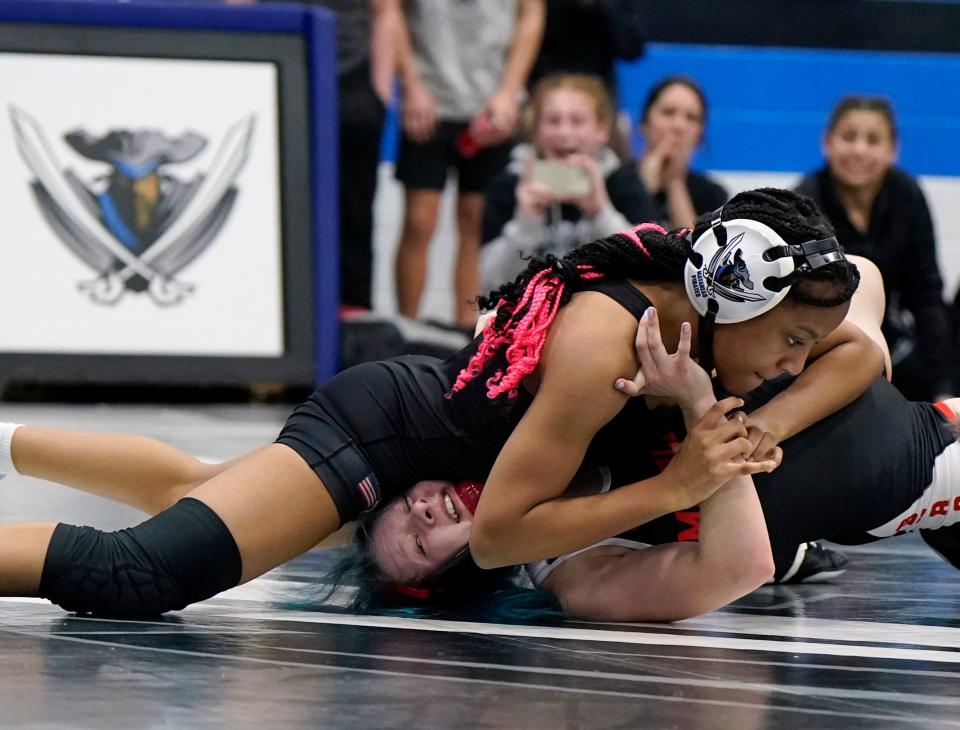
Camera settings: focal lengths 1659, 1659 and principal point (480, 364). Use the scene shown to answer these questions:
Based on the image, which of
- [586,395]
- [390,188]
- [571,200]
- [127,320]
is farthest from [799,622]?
[390,188]

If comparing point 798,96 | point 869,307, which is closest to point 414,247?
point 798,96

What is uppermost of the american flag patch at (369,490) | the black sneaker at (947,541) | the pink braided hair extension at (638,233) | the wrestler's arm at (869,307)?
the pink braided hair extension at (638,233)

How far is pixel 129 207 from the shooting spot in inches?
262

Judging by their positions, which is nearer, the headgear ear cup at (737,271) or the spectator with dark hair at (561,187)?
the headgear ear cup at (737,271)

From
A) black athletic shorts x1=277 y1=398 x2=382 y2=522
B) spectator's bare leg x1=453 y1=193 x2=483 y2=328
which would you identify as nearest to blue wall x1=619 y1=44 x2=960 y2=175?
spectator's bare leg x1=453 y1=193 x2=483 y2=328

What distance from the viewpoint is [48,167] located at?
664cm

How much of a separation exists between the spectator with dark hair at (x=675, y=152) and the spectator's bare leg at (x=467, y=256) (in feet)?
2.67

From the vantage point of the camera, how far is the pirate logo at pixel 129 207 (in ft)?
21.8

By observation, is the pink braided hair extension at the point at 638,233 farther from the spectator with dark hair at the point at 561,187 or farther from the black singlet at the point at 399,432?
the spectator with dark hair at the point at 561,187

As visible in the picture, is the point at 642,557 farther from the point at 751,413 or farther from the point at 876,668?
the point at 876,668

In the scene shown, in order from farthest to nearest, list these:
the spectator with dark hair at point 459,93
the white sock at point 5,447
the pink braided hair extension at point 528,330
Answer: the spectator with dark hair at point 459,93 → the white sock at point 5,447 → the pink braided hair extension at point 528,330

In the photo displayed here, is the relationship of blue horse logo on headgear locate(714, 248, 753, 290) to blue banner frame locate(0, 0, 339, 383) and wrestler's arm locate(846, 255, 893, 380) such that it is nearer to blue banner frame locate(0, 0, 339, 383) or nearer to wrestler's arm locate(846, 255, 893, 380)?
wrestler's arm locate(846, 255, 893, 380)

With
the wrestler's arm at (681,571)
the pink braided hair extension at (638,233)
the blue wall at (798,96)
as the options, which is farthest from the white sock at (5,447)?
the blue wall at (798,96)

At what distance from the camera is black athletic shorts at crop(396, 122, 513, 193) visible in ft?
24.4
